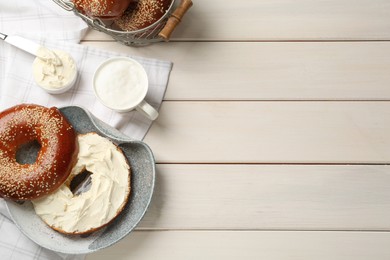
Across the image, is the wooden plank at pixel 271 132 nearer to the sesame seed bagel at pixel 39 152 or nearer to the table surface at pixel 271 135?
the table surface at pixel 271 135

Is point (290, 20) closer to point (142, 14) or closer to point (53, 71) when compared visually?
point (142, 14)

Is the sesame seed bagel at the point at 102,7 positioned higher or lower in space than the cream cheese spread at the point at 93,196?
higher

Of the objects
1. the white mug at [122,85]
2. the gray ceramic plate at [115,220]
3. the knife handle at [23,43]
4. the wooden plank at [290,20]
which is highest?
the wooden plank at [290,20]

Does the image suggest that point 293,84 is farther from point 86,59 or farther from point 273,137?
point 86,59

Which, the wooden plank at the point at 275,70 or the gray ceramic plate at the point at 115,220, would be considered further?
the wooden plank at the point at 275,70

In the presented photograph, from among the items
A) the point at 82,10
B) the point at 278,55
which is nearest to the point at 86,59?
the point at 82,10

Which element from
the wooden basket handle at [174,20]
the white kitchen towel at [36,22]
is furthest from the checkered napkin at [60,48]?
the wooden basket handle at [174,20]
